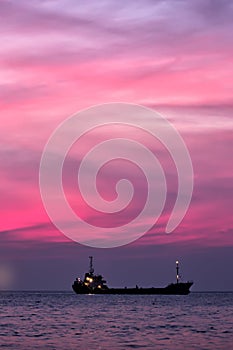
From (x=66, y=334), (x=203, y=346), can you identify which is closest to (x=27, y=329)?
(x=66, y=334)

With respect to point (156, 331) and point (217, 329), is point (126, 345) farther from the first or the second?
point (217, 329)

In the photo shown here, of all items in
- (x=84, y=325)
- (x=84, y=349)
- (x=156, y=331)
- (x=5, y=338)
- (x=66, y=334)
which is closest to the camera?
(x=84, y=349)

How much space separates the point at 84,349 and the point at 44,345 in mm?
4743

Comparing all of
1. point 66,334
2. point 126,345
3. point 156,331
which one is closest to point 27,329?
point 66,334

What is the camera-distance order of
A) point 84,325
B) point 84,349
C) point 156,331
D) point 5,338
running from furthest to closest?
point 84,325, point 156,331, point 5,338, point 84,349

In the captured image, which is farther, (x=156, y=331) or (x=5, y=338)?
(x=156, y=331)

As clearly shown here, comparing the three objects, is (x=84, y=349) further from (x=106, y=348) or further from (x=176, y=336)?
(x=176, y=336)

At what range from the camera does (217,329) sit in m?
78.7

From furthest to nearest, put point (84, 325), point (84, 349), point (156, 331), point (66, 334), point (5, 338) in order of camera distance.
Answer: point (84, 325)
point (156, 331)
point (66, 334)
point (5, 338)
point (84, 349)

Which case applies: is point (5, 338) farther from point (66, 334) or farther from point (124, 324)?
point (124, 324)

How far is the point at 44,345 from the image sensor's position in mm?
58625

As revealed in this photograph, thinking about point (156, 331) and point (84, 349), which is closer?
point (84, 349)

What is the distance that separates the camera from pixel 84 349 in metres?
55.7

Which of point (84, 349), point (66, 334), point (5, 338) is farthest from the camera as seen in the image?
point (66, 334)
